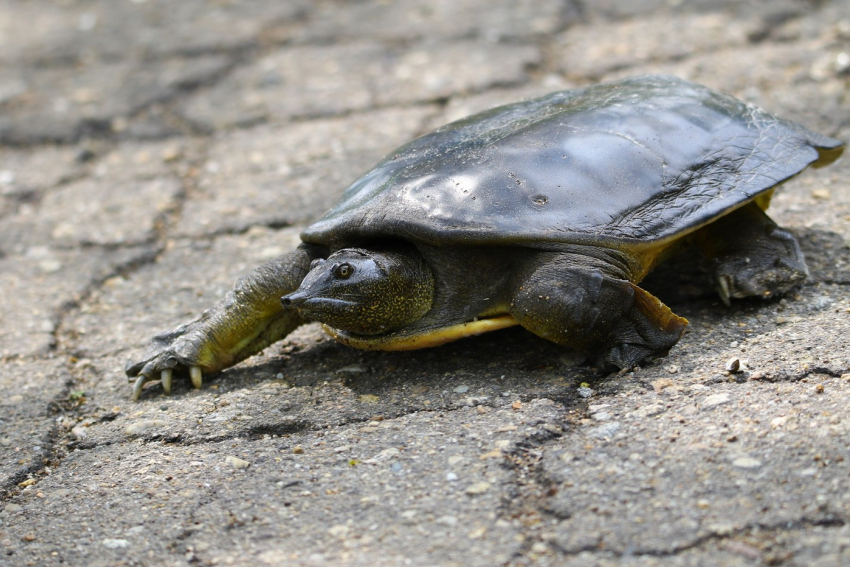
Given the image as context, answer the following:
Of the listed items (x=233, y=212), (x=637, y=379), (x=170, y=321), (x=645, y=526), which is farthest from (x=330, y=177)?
(x=645, y=526)

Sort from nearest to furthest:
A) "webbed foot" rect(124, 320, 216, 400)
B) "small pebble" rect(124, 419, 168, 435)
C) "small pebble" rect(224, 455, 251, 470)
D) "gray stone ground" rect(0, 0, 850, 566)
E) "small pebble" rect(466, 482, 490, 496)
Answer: "gray stone ground" rect(0, 0, 850, 566) < "small pebble" rect(466, 482, 490, 496) < "small pebble" rect(224, 455, 251, 470) < "small pebble" rect(124, 419, 168, 435) < "webbed foot" rect(124, 320, 216, 400)

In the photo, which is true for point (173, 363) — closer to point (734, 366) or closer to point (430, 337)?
point (430, 337)

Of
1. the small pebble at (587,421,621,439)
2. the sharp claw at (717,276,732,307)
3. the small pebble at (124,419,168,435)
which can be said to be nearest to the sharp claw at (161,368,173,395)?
the small pebble at (124,419,168,435)

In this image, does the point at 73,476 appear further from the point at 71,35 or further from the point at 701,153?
the point at 71,35

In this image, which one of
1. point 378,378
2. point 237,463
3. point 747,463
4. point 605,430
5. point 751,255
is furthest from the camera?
point 751,255

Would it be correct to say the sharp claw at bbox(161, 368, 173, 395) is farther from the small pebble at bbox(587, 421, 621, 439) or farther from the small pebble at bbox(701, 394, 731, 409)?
the small pebble at bbox(701, 394, 731, 409)

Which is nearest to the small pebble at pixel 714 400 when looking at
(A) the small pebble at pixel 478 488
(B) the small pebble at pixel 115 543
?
(A) the small pebble at pixel 478 488

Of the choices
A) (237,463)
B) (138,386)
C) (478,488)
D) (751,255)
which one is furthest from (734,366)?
(138,386)
